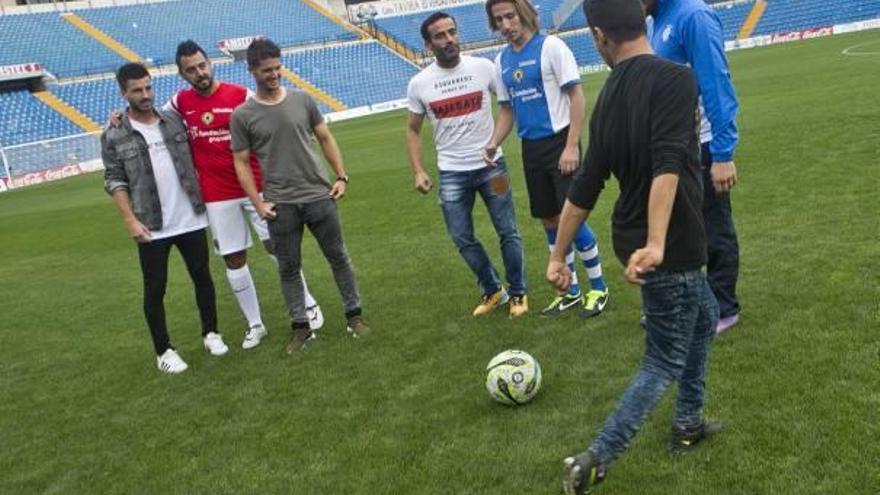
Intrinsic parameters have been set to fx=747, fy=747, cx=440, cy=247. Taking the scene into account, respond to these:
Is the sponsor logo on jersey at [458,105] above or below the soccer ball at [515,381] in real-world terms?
above

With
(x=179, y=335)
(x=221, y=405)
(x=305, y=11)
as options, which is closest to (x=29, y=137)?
(x=305, y=11)

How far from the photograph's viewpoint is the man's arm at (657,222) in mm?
2531

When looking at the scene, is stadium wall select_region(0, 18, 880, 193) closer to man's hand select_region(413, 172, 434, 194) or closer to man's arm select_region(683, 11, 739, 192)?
man's hand select_region(413, 172, 434, 194)

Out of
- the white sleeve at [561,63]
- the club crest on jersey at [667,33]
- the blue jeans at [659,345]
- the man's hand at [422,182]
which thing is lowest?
the blue jeans at [659,345]

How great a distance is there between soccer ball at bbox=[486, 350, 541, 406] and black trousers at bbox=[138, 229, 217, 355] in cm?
272

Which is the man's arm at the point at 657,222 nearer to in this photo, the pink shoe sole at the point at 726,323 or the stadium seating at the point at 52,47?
the pink shoe sole at the point at 726,323

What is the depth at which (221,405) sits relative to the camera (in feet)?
15.7

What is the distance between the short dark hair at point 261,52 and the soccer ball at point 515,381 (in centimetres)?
258

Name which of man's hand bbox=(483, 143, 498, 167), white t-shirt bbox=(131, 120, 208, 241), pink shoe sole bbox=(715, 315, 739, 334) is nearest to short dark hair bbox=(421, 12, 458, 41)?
man's hand bbox=(483, 143, 498, 167)

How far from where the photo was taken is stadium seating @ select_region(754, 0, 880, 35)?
39469 mm

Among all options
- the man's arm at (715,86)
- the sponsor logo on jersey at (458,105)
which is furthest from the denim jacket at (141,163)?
the man's arm at (715,86)

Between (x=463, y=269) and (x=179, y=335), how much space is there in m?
2.66

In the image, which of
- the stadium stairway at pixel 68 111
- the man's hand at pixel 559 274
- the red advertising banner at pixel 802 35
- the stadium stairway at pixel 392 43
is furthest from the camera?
the stadium stairway at pixel 392 43

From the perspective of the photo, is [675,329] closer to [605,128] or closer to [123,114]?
[605,128]
